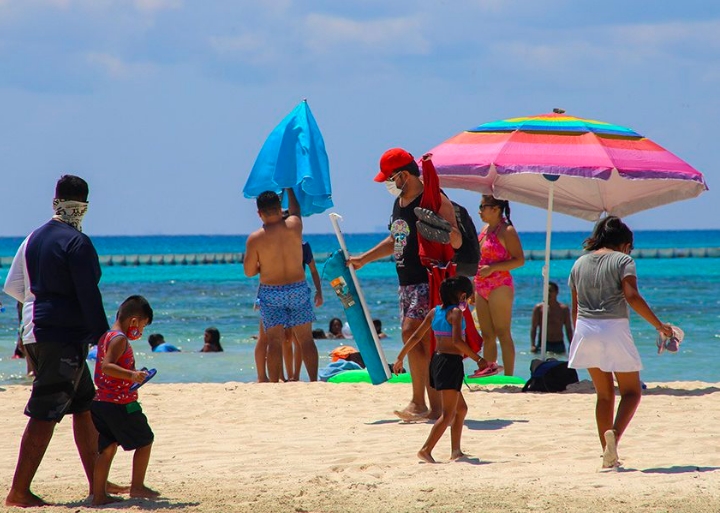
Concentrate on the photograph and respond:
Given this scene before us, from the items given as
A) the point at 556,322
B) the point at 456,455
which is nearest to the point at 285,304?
the point at 456,455

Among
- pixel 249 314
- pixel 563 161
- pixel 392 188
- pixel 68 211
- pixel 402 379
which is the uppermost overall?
pixel 563 161

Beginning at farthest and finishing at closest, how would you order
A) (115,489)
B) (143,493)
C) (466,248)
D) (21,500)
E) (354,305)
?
1. (354,305)
2. (466,248)
3. (115,489)
4. (143,493)
5. (21,500)

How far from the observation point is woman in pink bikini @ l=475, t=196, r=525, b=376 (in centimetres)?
863

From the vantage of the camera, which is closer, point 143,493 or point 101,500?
point 101,500

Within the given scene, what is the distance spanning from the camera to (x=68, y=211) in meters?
4.82

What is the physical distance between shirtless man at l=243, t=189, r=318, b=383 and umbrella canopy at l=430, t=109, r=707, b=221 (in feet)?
4.66

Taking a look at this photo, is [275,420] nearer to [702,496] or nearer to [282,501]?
[282,501]

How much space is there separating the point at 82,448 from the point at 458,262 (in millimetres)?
3096

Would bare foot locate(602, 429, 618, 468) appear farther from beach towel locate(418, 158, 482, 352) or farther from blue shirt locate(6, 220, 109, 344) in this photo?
blue shirt locate(6, 220, 109, 344)

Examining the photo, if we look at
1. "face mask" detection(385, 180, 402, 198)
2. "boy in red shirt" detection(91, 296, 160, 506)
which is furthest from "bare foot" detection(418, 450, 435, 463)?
"face mask" detection(385, 180, 402, 198)

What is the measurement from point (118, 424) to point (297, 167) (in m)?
5.27

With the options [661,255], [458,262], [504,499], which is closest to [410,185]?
[458,262]

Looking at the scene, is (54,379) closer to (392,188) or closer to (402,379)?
(392,188)

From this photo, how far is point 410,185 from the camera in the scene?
664cm
